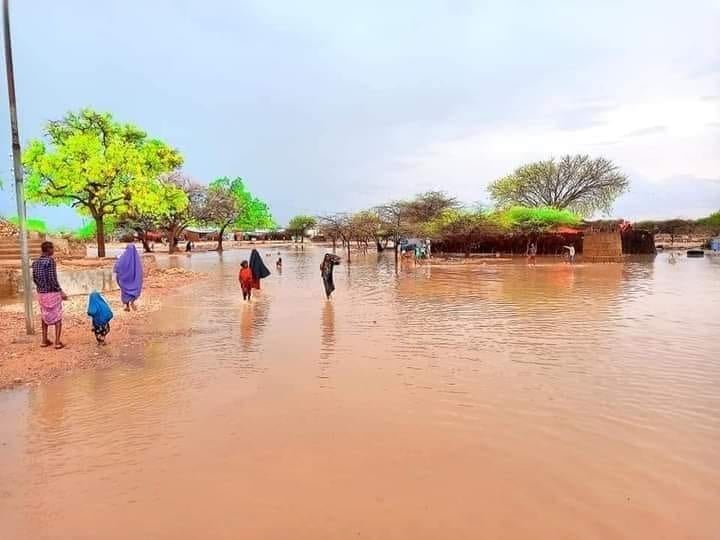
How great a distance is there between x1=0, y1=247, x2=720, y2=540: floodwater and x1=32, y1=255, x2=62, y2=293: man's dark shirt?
173 centimetres

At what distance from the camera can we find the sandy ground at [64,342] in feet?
26.2

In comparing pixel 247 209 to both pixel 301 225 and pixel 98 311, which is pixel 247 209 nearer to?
pixel 301 225

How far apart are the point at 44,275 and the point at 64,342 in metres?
1.59

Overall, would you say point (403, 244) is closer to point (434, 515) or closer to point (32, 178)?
point (32, 178)

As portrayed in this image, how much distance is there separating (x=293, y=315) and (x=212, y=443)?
8.45m

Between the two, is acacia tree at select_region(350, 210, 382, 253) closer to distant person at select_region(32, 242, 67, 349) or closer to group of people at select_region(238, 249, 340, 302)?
group of people at select_region(238, 249, 340, 302)

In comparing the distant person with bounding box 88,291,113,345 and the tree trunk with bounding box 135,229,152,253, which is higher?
the tree trunk with bounding box 135,229,152,253

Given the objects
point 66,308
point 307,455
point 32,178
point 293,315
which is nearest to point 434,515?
point 307,455

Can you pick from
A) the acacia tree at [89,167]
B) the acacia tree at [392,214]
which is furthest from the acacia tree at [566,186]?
the acacia tree at [89,167]

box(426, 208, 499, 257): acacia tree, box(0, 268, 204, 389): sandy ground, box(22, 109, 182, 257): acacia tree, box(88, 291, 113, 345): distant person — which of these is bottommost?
box(0, 268, 204, 389): sandy ground

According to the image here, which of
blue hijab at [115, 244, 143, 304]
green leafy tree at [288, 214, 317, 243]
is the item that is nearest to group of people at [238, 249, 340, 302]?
blue hijab at [115, 244, 143, 304]

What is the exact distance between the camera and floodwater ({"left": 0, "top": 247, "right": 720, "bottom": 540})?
12.9 ft

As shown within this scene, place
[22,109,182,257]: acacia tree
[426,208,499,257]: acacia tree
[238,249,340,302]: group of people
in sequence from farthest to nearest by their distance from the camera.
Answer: [426,208,499,257]: acacia tree, [22,109,182,257]: acacia tree, [238,249,340,302]: group of people

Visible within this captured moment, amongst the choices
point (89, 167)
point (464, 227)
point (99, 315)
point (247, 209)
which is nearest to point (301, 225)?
point (247, 209)
